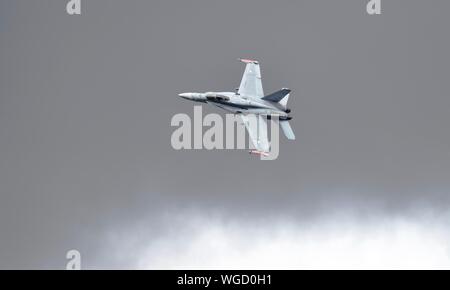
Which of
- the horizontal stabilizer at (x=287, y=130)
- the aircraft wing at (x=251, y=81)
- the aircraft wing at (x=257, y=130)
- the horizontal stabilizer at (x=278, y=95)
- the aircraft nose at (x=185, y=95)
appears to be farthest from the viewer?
the aircraft wing at (x=251, y=81)

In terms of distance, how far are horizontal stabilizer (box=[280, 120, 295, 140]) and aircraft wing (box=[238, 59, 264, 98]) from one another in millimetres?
5147

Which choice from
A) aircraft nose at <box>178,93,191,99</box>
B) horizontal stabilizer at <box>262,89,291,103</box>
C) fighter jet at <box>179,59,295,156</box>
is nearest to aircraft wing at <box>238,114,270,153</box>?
fighter jet at <box>179,59,295,156</box>

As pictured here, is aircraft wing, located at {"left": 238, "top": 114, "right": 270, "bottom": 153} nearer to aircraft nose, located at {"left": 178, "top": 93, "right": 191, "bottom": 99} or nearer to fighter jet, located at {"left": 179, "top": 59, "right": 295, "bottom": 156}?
fighter jet, located at {"left": 179, "top": 59, "right": 295, "bottom": 156}

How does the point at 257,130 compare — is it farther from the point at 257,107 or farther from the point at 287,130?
the point at 287,130

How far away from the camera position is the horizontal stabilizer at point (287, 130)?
13038 cm

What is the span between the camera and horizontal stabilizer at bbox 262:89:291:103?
131250mm

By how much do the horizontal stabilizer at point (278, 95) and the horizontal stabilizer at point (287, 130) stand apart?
274 centimetres

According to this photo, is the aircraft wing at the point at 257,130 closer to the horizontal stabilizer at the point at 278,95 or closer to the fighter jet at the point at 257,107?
the fighter jet at the point at 257,107

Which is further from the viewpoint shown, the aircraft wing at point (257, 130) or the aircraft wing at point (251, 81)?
the aircraft wing at point (251, 81)

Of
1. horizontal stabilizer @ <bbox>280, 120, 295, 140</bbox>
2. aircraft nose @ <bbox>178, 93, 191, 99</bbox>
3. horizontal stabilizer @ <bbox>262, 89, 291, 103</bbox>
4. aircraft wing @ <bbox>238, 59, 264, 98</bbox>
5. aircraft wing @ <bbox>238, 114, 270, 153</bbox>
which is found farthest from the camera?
aircraft wing @ <bbox>238, 59, 264, 98</bbox>

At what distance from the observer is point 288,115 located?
433ft

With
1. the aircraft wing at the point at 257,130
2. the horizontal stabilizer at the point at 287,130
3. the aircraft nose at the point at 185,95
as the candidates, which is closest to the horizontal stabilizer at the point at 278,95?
the aircraft wing at the point at 257,130
